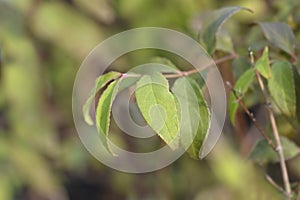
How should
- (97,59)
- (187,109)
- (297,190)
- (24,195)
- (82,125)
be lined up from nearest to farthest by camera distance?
(187,109), (297,190), (97,59), (82,125), (24,195)

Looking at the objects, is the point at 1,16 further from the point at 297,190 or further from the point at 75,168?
the point at 297,190

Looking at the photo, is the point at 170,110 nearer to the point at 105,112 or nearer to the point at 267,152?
the point at 105,112

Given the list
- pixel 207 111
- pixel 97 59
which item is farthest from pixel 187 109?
pixel 97 59

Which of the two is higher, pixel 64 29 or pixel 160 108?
pixel 160 108

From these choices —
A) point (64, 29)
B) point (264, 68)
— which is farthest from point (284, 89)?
point (64, 29)

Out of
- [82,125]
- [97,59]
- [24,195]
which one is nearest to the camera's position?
[97,59]

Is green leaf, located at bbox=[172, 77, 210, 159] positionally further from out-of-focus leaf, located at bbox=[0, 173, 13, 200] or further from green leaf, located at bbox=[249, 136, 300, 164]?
out-of-focus leaf, located at bbox=[0, 173, 13, 200]

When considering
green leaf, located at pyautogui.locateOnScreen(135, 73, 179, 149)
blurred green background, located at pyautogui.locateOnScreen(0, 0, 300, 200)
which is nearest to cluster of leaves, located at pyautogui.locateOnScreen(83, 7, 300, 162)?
green leaf, located at pyautogui.locateOnScreen(135, 73, 179, 149)
